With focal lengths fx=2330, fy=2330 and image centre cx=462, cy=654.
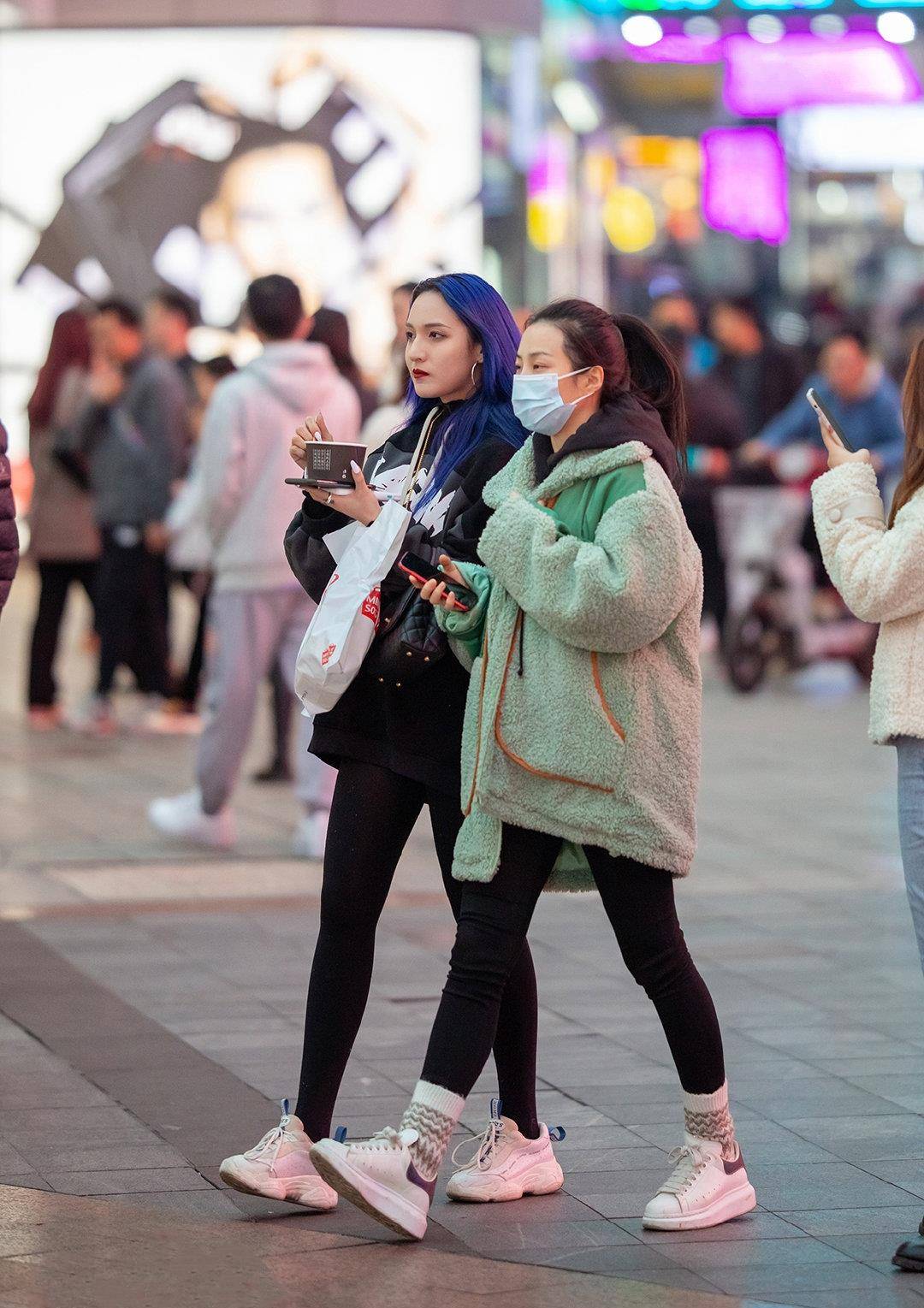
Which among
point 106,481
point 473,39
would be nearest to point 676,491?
point 106,481

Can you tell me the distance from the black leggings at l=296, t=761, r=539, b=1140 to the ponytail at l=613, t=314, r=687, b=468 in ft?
2.79

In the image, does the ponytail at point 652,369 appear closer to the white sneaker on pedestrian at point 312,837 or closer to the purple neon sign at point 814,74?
the white sneaker on pedestrian at point 312,837

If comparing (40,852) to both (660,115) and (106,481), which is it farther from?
(660,115)

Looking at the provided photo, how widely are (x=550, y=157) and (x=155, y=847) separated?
11466mm

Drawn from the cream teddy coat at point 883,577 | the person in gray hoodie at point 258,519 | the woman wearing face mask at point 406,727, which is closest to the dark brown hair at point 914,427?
the cream teddy coat at point 883,577

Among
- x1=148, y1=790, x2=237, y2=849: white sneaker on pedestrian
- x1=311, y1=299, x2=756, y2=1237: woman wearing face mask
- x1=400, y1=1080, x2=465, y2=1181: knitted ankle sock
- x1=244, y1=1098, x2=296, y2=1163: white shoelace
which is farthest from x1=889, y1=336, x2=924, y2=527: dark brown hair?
x1=148, y1=790, x2=237, y2=849: white sneaker on pedestrian

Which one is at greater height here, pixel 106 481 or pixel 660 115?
pixel 660 115

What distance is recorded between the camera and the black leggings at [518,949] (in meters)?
4.26

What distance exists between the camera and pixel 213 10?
17.8 m

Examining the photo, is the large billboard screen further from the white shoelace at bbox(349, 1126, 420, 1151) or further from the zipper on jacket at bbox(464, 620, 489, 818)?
the white shoelace at bbox(349, 1126, 420, 1151)

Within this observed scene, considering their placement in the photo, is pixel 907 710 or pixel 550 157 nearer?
pixel 907 710

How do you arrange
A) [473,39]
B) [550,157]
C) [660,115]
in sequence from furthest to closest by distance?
[660,115] < [550,157] < [473,39]

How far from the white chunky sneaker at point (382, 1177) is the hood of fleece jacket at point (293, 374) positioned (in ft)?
15.2

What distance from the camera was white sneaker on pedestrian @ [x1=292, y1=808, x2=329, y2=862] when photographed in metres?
8.41
